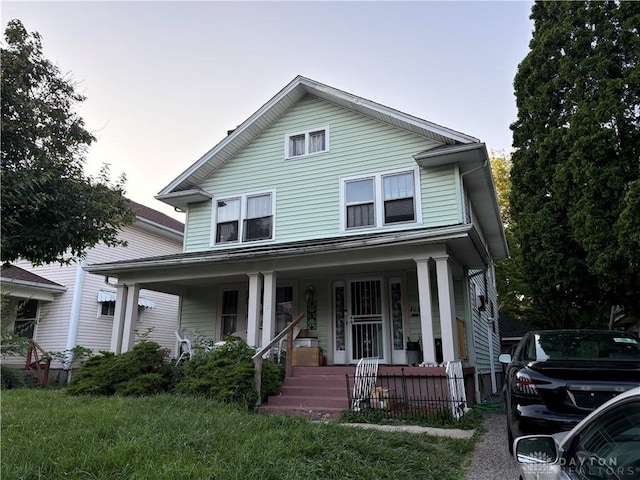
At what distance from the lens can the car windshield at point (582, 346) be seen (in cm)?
489

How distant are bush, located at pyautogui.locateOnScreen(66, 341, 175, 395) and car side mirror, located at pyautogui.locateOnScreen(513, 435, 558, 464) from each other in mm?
7939

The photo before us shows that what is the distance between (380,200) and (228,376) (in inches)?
222

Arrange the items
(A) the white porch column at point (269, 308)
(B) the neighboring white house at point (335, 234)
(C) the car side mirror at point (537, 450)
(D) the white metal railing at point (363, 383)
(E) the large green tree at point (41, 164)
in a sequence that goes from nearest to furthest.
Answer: (C) the car side mirror at point (537, 450) < (E) the large green tree at point (41, 164) < (D) the white metal railing at point (363, 383) < (B) the neighboring white house at point (335, 234) < (A) the white porch column at point (269, 308)

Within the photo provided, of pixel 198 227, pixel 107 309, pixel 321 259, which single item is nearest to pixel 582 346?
pixel 321 259

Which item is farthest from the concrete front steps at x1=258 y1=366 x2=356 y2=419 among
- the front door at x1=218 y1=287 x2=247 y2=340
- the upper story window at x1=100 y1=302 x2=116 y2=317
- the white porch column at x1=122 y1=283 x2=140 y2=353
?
the upper story window at x1=100 y1=302 x2=116 y2=317

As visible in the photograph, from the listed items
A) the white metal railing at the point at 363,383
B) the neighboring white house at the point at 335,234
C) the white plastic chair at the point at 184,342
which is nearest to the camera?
the white metal railing at the point at 363,383

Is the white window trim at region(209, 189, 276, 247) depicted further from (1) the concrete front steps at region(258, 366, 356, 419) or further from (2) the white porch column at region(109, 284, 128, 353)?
(1) the concrete front steps at region(258, 366, 356, 419)

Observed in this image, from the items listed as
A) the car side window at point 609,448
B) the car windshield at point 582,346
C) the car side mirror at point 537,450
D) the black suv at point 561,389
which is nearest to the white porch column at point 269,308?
the car windshield at point 582,346

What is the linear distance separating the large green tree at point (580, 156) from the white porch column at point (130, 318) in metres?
11.1

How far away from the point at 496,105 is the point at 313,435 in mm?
14318

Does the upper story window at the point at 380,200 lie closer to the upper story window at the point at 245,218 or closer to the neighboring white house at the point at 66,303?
the upper story window at the point at 245,218

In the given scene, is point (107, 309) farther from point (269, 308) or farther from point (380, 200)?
point (380, 200)

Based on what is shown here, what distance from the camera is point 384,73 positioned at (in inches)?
499

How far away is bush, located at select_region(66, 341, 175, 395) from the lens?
859 centimetres
